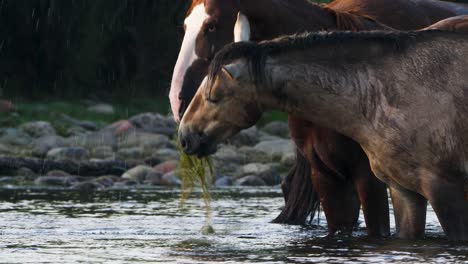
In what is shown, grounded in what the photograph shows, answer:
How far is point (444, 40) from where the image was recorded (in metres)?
8.06

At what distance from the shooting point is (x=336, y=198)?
30.7ft

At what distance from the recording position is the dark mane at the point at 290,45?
313 inches

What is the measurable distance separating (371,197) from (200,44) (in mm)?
1531

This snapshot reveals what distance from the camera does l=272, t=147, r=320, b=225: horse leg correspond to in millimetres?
10602

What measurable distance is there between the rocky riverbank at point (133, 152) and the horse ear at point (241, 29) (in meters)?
7.76

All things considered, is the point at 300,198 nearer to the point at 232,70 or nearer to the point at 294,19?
the point at 294,19

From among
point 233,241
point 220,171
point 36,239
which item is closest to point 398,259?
point 233,241

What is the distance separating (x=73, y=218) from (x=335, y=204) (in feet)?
9.55

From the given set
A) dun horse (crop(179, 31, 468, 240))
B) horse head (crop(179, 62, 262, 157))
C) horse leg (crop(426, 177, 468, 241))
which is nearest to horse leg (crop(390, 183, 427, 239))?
dun horse (crop(179, 31, 468, 240))

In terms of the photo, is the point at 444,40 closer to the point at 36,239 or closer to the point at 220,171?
the point at 36,239

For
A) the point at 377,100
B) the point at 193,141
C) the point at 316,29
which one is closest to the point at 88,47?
the point at 316,29

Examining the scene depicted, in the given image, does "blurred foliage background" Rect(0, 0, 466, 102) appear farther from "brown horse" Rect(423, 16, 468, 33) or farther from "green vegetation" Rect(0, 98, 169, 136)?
"brown horse" Rect(423, 16, 468, 33)

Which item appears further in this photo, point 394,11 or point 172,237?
point 172,237

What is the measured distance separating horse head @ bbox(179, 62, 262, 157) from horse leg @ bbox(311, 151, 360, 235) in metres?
1.09
